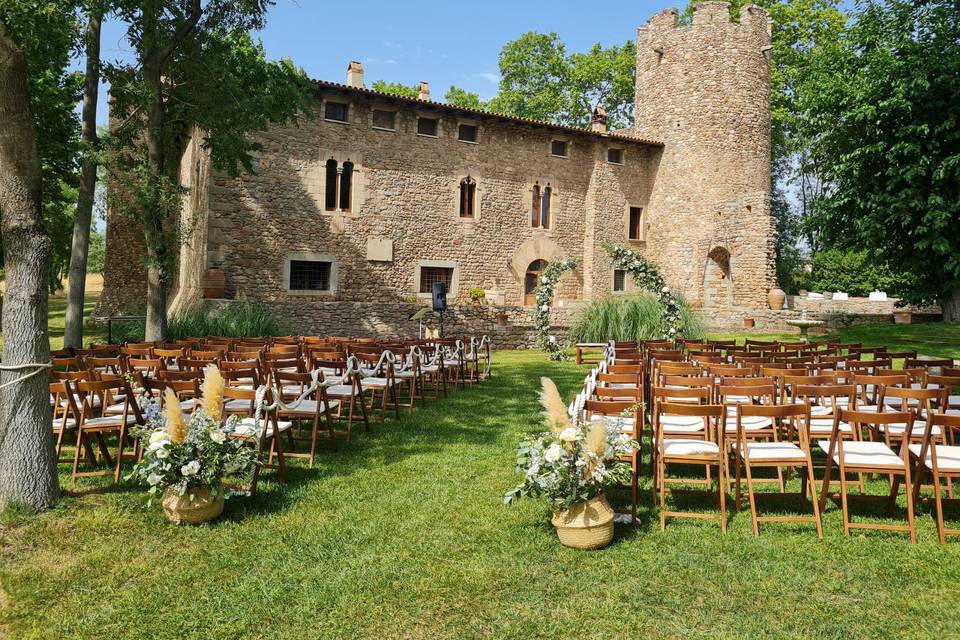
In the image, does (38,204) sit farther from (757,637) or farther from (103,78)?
(103,78)

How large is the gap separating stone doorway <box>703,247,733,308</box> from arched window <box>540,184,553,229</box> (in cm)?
561

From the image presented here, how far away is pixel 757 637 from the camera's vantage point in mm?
2744

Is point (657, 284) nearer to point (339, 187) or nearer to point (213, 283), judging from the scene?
point (339, 187)

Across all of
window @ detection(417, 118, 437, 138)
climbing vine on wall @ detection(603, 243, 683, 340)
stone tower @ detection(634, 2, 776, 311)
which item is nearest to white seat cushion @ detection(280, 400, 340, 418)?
climbing vine on wall @ detection(603, 243, 683, 340)

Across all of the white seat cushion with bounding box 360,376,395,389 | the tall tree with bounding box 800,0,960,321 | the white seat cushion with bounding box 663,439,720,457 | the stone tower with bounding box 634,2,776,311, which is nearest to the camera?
the white seat cushion with bounding box 663,439,720,457

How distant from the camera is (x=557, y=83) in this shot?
3127 centimetres

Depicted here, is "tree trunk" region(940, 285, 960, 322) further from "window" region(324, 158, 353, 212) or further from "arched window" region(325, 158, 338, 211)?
"arched window" region(325, 158, 338, 211)

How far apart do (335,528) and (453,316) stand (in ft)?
42.3

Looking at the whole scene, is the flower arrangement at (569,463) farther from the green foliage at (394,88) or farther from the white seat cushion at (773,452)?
the green foliage at (394,88)

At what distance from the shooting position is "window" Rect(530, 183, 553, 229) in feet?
72.8

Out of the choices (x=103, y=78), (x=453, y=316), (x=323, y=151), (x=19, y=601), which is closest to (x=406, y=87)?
(x=323, y=151)

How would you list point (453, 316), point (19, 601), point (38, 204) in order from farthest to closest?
point (453, 316) < point (38, 204) < point (19, 601)

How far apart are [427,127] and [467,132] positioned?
1378 mm

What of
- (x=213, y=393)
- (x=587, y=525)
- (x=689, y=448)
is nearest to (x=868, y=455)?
(x=689, y=448)
